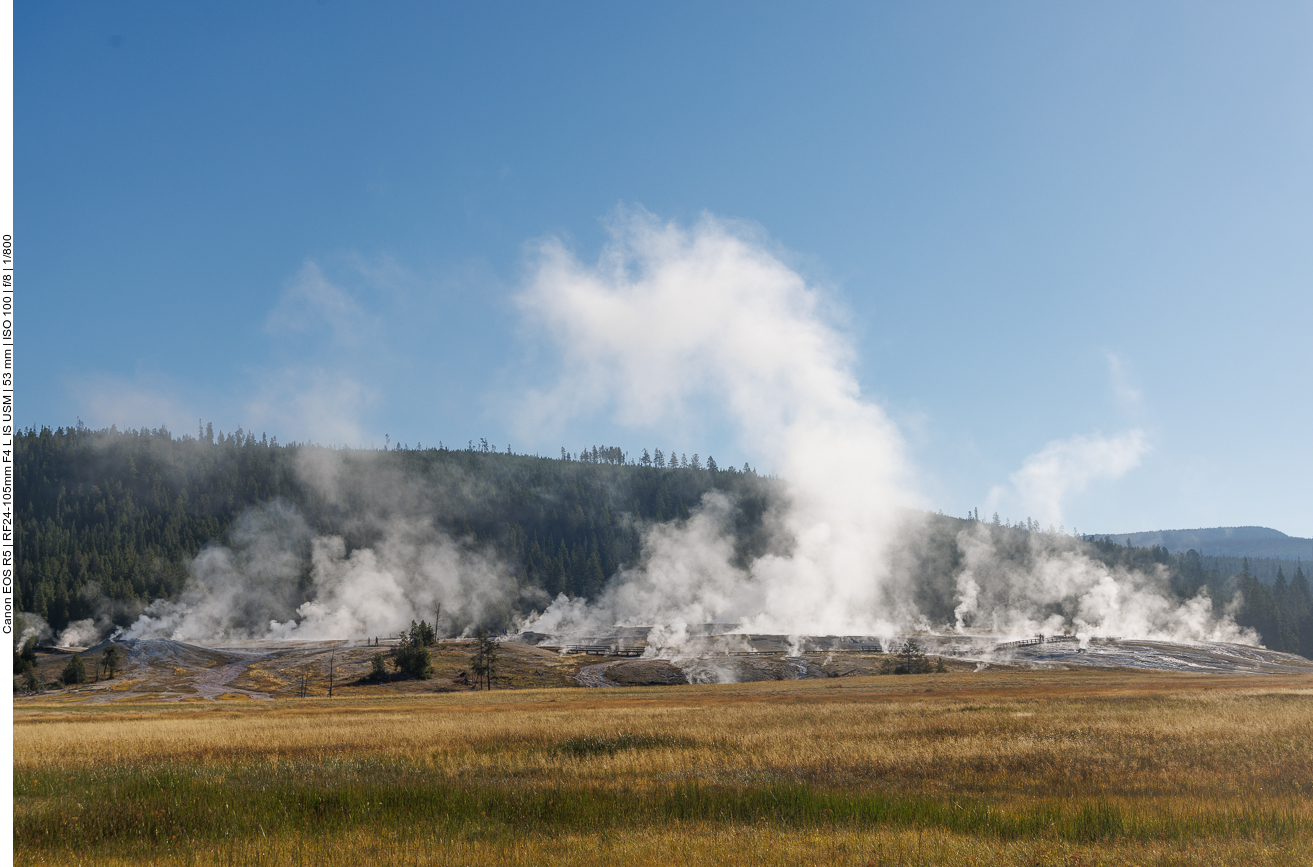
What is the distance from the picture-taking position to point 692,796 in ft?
58.2

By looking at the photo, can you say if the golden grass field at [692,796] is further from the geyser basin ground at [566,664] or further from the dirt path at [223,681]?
the geyser basin ground at [566,664]

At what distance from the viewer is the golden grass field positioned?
1296cm

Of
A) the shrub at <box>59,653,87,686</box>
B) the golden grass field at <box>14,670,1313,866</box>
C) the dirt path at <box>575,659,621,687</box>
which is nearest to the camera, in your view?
the golden grass field at <box>14,670,1313,866</box>

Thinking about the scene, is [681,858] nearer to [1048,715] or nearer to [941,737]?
[941,737]

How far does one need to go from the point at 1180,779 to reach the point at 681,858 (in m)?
16.2

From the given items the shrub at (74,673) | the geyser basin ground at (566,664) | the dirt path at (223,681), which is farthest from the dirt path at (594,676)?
the shrub at (74,673)

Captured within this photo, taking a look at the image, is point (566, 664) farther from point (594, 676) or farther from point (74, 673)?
point (74, 673)

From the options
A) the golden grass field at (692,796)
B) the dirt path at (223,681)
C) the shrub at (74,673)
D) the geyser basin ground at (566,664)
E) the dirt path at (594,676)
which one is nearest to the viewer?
the golden grass field at (692,796)

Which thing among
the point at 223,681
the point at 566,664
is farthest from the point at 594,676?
the point at 223,681

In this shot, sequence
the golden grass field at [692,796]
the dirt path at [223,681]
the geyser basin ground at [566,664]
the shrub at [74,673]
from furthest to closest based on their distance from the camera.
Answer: the shrub at [74,673], the geyser basin ground at [566,664], the dirt path at [223,681], the golden grass field at [692,796]

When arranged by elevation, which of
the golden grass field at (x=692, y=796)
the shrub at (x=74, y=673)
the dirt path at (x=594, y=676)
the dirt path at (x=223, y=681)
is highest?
the golden grass field at (x=692, y=796)

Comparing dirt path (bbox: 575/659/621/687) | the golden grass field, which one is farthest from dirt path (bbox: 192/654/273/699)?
the golden grass field

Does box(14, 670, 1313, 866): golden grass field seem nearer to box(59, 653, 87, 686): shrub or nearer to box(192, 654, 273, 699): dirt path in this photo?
Result: box(192, 654, 273, 699): dirt path

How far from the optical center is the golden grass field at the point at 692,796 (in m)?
13.0
